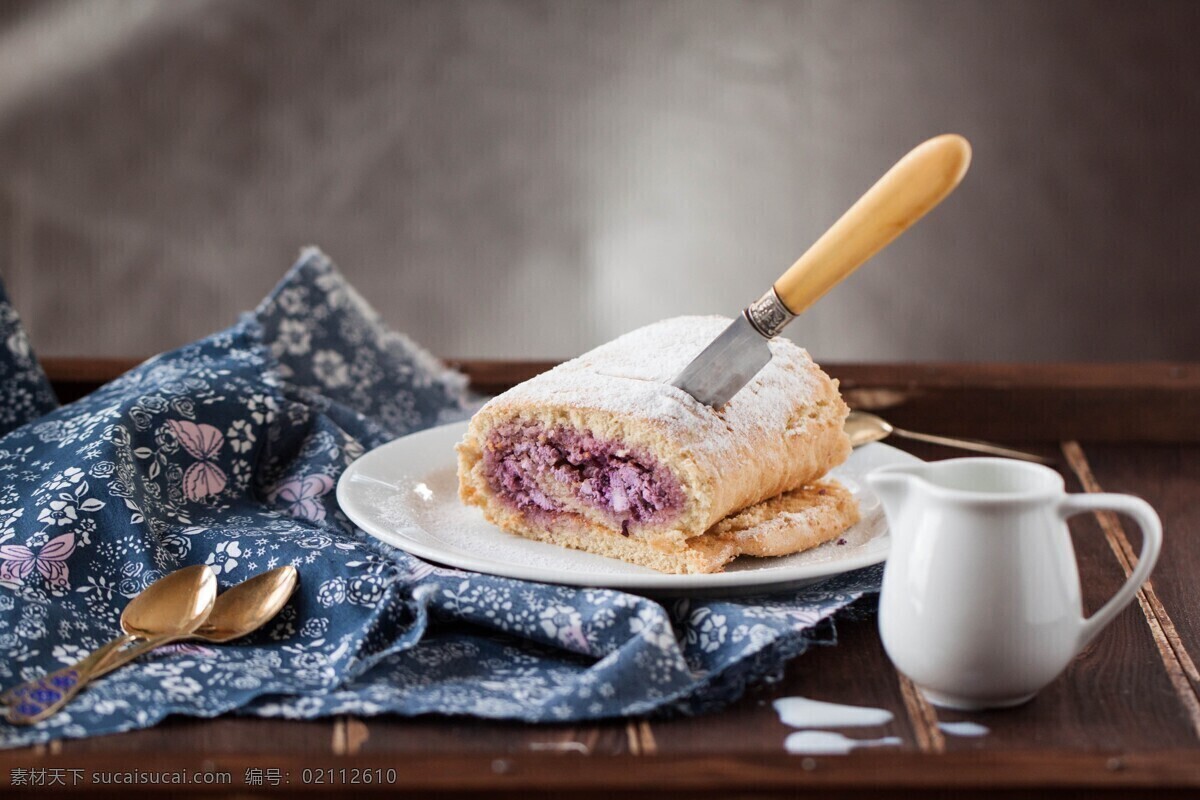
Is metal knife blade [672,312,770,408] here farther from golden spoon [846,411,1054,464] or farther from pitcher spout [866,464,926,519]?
golden spoon [846,411,1054,464]

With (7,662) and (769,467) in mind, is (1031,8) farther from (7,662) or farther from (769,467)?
(7,662)

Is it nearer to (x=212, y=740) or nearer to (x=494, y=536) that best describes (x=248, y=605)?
(x=212, y=740)

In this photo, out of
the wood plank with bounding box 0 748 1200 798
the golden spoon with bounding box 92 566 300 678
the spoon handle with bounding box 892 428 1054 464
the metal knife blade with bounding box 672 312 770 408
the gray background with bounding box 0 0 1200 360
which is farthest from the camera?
the gray background with bounding box 0 0 1200 360

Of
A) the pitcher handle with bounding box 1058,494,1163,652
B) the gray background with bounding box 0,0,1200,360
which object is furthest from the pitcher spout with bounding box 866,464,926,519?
the gray background with bounding box 0,0,1200,360

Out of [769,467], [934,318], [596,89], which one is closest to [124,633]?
[769,467]

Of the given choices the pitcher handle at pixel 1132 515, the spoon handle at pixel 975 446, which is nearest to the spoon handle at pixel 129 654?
the pitcher handle at pixel 1132 515

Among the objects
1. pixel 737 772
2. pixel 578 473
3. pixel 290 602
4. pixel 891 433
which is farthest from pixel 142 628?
pixel 891 433
